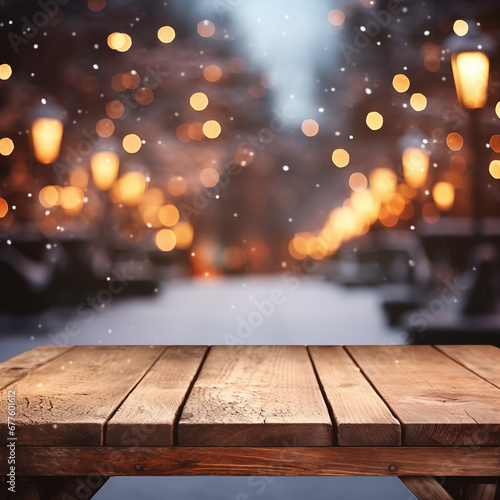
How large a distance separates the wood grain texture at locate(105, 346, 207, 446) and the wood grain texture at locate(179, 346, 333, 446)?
2 cm

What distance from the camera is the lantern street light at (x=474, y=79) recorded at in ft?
7.02

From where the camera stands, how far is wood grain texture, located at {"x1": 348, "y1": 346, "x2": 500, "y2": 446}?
1.02 m

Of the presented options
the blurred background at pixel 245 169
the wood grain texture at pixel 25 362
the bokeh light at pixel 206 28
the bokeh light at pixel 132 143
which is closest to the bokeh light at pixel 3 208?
the blurred background at pixel 245 169

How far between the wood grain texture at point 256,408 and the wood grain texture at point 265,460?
0.02 meters

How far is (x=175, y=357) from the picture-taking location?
1650mm

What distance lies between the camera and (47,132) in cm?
220

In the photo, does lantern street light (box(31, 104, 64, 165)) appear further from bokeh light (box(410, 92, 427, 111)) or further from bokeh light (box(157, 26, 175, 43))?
bokeh light (box(410, 92, 427, 111))

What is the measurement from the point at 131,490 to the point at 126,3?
1825 mm

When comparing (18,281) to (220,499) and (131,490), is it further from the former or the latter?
(220,499)

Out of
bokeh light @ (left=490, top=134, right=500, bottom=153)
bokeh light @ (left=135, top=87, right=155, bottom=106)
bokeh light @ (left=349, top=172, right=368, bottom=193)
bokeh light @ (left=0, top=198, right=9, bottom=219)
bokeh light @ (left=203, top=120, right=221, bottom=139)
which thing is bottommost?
bokeh light @ (left=0, top=198, right=9, bottom=219)

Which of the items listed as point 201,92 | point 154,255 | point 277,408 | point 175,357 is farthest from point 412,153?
point 277,408

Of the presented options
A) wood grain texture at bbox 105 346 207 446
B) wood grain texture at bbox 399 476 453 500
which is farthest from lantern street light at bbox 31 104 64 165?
wood grain texture at bbox 399 476 453 500

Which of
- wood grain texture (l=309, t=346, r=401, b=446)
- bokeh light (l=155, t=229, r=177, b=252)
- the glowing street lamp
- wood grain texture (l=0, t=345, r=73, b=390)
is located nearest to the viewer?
wood grain texture (l=309, t=346, r=401, b=446)

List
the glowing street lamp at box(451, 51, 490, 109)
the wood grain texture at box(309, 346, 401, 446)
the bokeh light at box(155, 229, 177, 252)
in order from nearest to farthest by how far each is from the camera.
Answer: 1. the wood grain texture at box(309, 346, 401, 446)
2. the glowing street lamp at box(451, 51, 490, 109)
3. the bokeh light at box(155, 229, 177, 252)
